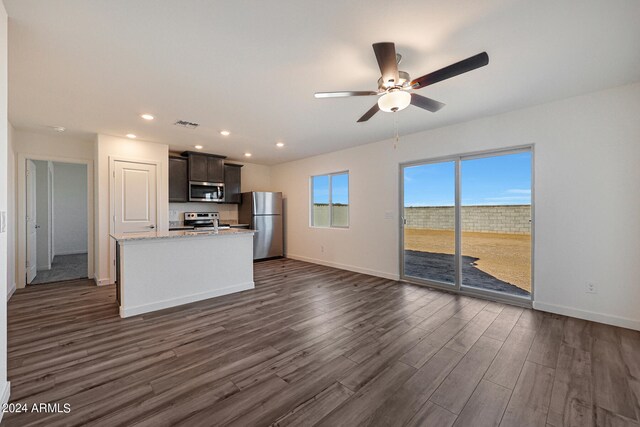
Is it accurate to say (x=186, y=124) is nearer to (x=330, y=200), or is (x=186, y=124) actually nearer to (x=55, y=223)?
(x=330, y=200)

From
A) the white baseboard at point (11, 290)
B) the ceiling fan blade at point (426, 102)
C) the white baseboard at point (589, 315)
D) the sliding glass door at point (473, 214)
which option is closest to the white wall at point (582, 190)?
the white baseboard at point (589, 315)

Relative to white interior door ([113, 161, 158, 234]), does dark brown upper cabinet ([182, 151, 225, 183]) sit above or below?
above

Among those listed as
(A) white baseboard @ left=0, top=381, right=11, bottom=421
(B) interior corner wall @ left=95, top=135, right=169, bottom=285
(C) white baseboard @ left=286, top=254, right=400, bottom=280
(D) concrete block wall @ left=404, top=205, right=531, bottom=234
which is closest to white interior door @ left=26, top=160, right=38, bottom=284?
(B) interior corner wall @ left=95, top=135, right=169, bottom=285

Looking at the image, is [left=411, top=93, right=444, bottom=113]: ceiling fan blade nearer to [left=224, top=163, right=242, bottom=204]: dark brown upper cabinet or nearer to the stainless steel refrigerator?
the stainless steel refrigerator

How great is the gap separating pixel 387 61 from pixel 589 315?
11.3 feet

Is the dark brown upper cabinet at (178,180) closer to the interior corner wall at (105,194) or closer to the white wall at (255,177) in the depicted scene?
the interior corner wall at (105,194)

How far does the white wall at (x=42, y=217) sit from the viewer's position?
5484mm

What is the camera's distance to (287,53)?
2.12m

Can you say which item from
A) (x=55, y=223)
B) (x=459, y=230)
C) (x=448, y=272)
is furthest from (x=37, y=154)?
(x=448, y=272)

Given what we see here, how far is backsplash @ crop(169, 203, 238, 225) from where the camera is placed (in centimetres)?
583

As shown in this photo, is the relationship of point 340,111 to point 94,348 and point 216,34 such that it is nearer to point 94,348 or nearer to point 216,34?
point 216,34

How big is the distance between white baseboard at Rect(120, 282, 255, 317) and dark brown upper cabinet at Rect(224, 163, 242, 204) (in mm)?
2868

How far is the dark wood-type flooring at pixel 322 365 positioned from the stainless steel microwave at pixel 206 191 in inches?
110

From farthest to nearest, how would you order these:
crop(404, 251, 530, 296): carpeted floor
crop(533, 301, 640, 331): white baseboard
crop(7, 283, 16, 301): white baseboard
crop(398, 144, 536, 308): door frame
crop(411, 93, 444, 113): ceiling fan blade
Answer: crop(404, 251, 530, 296): carpeted floor → crop(7, 283, 16, 301): white baseboard → crop(398, 144, 536, 308): door frame → crop(533, 301, 640, 331): white baseboard → crop(411, 93, 444, 113): ceiling fan blade
